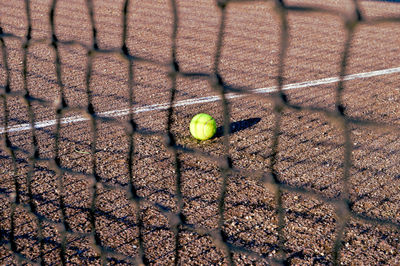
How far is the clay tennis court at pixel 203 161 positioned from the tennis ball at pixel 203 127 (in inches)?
2.9

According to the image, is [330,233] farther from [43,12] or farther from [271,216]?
[43,12]

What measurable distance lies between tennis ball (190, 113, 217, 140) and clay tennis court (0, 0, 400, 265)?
74mm

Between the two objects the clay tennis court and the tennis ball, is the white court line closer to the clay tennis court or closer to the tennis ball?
the clay tennis court

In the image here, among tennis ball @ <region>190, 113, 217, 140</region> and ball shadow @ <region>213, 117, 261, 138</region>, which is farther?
ball shadow @ <region>213, 117, 261, 138</region>

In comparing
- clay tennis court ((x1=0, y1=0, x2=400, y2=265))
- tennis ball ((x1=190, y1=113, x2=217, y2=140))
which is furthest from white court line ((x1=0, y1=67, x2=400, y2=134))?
tennis ball ((x1=190, y1=113, x2=217, y2=140))

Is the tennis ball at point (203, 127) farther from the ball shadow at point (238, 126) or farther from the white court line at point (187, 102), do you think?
the white court line at point (187, 102)

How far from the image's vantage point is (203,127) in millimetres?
3066

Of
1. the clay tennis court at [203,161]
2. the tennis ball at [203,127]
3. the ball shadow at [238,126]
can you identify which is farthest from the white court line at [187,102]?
the tennis ball at [203,127]

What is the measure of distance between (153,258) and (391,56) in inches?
172

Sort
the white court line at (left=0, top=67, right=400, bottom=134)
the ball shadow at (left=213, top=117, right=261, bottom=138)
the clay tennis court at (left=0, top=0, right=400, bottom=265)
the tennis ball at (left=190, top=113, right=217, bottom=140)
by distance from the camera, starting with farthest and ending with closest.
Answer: the white court line at (left=0, top=67, right=400, bottom=134)
the ball shadow at (left=213, top=117, right=261, bottom=138)
the tennis ball at (left=190, top=113, right=217, bottom=140)
the clay tennis court at (left=0, top=0, right=400, bottom=265)

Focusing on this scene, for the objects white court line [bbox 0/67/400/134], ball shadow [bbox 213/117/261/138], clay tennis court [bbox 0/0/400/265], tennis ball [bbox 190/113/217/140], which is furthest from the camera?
white court line [bbox 0/67/400/134]

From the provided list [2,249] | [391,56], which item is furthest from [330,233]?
[391,56]

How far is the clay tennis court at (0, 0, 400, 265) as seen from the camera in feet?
6.79

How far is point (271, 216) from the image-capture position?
7.70 ft
